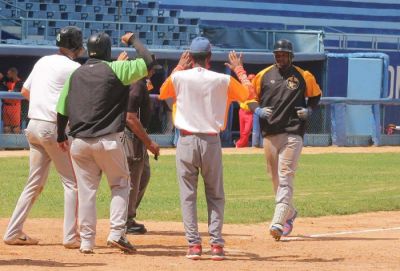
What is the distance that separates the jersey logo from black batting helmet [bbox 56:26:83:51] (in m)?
2.31

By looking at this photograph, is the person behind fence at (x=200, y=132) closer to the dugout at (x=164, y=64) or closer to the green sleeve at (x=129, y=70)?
the green sleeve at (x=129, y=70)

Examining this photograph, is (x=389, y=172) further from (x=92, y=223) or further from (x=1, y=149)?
(x=92, y=223)

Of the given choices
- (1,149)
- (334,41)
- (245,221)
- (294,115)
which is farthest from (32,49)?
(294,115)

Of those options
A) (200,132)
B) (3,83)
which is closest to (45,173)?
(200,132)

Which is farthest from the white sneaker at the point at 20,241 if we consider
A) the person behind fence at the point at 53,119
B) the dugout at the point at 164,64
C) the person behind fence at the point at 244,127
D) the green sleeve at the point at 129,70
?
the person behind fence at the point at 244,127

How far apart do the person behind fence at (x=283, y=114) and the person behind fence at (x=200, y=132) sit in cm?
161

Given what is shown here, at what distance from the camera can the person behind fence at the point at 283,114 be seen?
1187 cm

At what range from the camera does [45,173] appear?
433 inches

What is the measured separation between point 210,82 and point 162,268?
1708 mm

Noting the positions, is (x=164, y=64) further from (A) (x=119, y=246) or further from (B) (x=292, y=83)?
(A) (x=119, y=246)

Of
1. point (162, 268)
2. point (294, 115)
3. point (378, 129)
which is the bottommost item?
point (378, 129)

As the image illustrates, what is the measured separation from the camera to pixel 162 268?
9547 mm

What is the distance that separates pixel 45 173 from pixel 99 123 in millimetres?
1163

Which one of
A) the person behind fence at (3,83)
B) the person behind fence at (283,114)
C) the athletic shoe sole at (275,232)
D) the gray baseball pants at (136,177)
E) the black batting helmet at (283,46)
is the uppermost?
the black batting helmet at (283,46)
